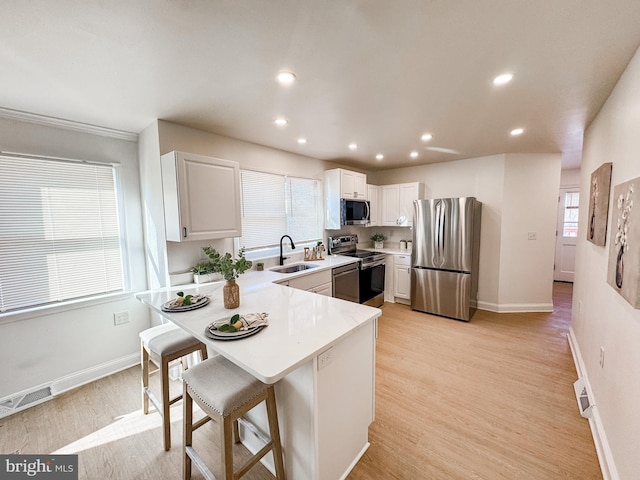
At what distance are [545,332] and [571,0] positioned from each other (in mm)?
3749

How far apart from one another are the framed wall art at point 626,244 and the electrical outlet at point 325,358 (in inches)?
58.5

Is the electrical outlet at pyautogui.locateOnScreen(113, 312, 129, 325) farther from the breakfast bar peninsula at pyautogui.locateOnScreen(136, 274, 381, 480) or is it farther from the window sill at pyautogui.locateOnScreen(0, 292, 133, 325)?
the breakfast bar peninsula at pyautogui.locateOnScreen(136, 274, 381, 480)

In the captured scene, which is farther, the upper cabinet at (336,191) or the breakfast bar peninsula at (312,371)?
the upper cabinet at (336,191)

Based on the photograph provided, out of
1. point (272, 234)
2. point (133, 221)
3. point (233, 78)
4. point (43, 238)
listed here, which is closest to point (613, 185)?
point (233, 78)

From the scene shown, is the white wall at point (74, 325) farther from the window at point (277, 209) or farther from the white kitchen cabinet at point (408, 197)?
the white kitchen cabinet at point (408, 197)

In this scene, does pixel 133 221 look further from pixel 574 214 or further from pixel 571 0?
pixel 574 214

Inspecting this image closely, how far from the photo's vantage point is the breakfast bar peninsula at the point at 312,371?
1.25 metres

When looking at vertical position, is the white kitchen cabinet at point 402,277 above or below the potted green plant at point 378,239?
below

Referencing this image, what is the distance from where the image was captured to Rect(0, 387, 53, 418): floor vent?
2.13 meters

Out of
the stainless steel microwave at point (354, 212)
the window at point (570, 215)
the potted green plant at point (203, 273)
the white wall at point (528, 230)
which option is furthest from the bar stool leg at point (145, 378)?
the window at point (570, 215)

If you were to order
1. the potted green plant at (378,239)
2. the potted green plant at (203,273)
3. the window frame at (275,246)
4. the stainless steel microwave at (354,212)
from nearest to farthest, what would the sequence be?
the potted green plant at (203,273), the window frame at (275,246), the stainless steel microwave at (354,212), the potted green plant at (378,239)

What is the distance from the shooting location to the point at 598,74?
5.67 ft

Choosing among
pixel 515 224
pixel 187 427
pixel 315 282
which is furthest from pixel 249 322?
pixel 515 224

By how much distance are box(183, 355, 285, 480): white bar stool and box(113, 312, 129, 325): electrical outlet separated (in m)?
1.86
